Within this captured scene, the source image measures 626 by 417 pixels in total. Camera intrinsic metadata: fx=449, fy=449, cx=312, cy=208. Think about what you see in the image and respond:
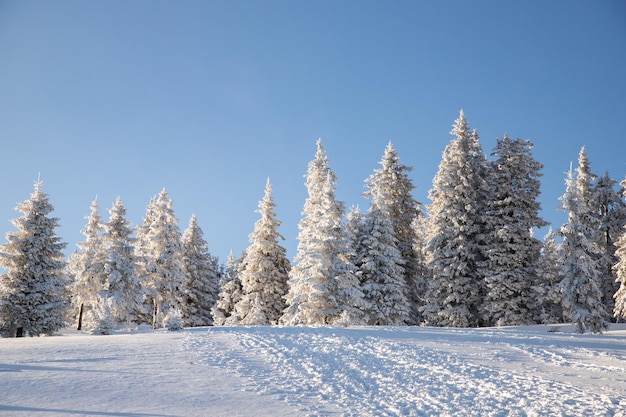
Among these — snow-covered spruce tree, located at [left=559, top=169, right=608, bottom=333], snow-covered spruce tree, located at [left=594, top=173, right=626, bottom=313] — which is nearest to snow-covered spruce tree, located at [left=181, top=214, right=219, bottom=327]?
snow-covered spruce tree, located at [left=559, top=169, right=608, bottom=333]

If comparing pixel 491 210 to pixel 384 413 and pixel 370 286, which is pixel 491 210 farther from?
pixel 384 413

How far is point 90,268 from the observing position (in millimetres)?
36875

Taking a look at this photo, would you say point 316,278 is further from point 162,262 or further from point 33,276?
point 33,276

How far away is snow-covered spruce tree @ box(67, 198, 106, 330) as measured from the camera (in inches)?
1446

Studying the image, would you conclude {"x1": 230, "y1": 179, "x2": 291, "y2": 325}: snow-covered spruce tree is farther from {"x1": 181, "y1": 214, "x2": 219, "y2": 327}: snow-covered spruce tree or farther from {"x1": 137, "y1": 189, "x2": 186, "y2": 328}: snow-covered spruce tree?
{"x1": 181, "y1": 214, "x2": 219, "y2": 327}: snow-covered spruce tree

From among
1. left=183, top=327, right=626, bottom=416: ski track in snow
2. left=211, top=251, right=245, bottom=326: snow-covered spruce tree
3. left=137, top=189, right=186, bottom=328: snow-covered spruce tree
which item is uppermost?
left=137, top=189, right=186, bottom=328: snow-covered spruce tree

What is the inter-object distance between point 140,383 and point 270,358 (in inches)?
181

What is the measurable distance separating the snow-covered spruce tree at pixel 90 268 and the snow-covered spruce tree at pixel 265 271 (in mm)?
11493

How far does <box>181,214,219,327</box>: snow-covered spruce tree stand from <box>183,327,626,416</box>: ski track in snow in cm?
2639

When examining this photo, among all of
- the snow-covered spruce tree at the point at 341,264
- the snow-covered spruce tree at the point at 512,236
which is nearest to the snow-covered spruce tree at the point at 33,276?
the snow-covered spruce tree at the point at 341,264

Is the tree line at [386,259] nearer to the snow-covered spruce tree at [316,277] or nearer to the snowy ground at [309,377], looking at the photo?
the snow-covered spruce tree at [316,277]

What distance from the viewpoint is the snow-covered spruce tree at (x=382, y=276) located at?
31.5 meters

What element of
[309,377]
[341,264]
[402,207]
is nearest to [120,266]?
[341,264]

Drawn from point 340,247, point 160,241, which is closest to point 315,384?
point 340,247
